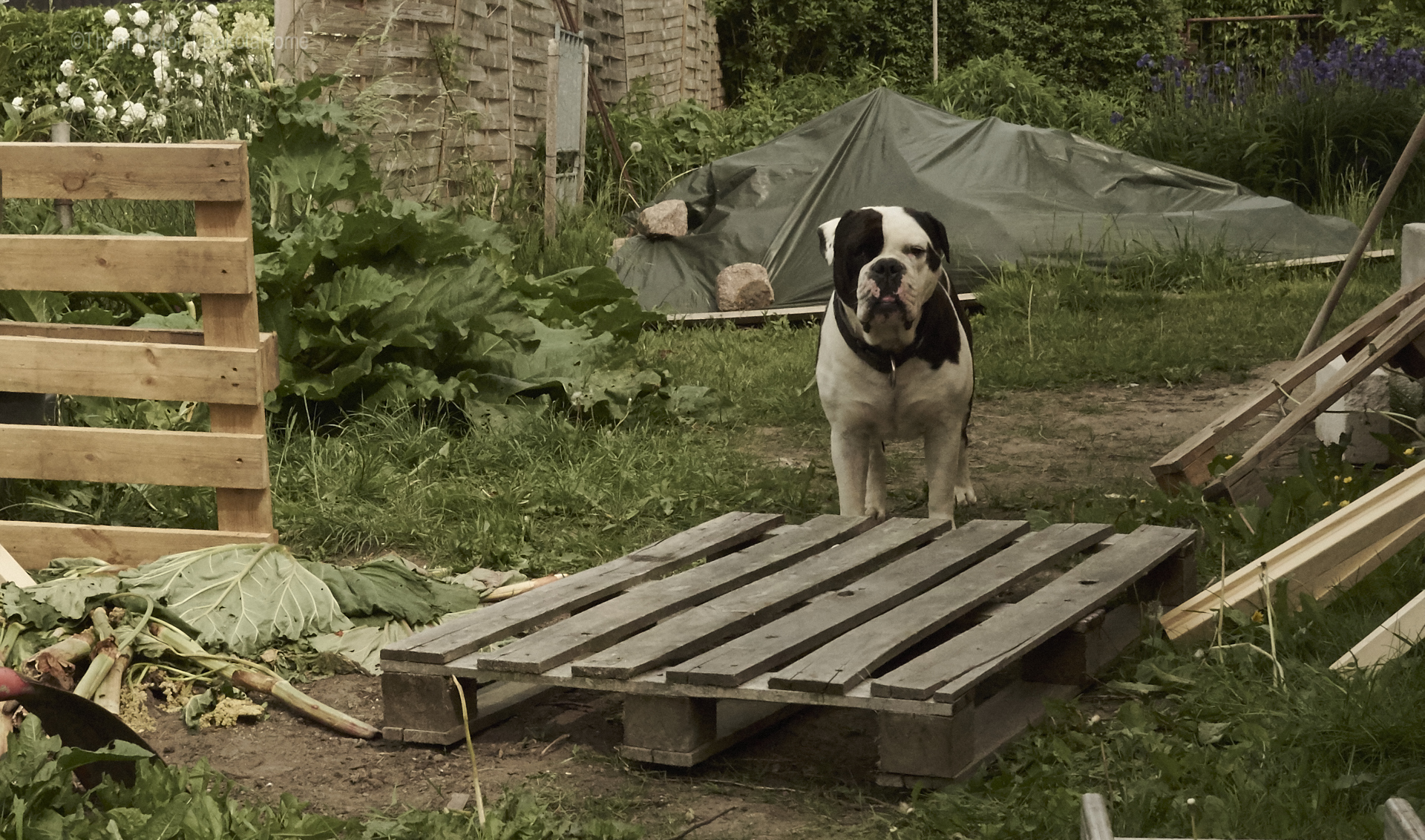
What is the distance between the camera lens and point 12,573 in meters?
3.76

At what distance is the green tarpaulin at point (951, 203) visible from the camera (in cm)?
920

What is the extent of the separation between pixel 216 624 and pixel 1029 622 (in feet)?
6.86

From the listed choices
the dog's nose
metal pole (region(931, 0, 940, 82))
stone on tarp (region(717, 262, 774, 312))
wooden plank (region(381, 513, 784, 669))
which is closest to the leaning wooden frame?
wooden plank (region(381, 513, 784, 669))

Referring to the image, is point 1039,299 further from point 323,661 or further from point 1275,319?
point 323,661

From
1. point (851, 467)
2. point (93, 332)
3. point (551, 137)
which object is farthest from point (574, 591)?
point (551, 137)

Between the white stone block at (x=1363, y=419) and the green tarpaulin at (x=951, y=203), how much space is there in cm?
420

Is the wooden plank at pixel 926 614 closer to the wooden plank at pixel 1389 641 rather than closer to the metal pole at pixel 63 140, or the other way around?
the wooden plank at pixel 1389 641

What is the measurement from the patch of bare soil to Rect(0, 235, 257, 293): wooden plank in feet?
4.29

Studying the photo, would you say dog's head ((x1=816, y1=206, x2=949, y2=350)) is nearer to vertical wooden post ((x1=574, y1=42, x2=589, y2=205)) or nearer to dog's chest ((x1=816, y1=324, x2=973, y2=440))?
dog's chest ((x1=816, y1=324, x2=973, y2=440))

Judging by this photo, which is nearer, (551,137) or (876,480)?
(876,480)

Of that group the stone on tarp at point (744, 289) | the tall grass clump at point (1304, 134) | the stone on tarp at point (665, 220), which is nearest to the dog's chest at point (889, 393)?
the stone on tarp at point (744, 289)

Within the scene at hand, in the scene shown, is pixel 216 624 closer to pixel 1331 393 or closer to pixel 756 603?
pixel 756 603

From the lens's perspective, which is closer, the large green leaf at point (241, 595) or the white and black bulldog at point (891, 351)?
the large green leaf at point (241, 595)

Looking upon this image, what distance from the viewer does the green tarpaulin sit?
9.20 m
